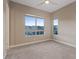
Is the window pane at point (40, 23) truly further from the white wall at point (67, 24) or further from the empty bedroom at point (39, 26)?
the white wall at point (67, 24)

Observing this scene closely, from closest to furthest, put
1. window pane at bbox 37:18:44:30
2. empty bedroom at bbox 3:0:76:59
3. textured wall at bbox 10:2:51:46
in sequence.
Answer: empty bedroom at bbox 3:0:76:59 → textured wall at bbox 10:2:51:46 → window pane at bbox 37:18:44:30

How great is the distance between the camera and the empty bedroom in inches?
176

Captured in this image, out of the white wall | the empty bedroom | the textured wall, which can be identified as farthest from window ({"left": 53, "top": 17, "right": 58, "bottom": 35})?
the textured wall

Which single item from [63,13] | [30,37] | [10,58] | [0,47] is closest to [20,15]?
[30,37]

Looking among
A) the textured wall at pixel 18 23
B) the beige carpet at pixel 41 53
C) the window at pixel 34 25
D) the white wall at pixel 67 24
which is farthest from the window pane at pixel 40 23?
the beige carpet at pixel 41 53

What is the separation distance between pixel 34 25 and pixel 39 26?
599 mm

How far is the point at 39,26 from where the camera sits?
264 inches

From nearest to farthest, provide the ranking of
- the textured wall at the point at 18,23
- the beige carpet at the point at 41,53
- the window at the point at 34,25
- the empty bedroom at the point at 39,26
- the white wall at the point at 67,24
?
the beige carpet at the point at 41,53 → the empty bedroom at the point at 39,26 → the textured wall at the point at 18,23 → the white wall at the point at 67,24 → the window at the point at 34,25

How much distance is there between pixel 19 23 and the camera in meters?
5.14

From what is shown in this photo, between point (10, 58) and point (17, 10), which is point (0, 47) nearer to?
point (10, 58)

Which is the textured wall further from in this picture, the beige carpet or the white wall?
the white wall

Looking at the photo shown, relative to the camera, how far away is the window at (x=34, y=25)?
18.7 feet

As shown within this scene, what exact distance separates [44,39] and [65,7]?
3.15 meters

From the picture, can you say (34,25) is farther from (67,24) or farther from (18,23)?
(67,24)
